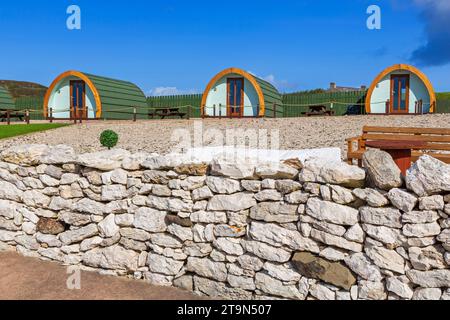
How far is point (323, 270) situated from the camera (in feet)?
A: 12.7

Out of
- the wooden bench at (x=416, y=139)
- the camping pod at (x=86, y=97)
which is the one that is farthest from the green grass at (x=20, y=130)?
the wooden bench at (x=416, y=139)

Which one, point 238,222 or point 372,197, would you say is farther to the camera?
point 238,222

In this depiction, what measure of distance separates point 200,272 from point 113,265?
1.24 meters

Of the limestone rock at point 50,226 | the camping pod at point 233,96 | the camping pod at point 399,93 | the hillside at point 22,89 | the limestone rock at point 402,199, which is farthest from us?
the hillside at point 22,89

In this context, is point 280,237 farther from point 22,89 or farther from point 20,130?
point 22,89

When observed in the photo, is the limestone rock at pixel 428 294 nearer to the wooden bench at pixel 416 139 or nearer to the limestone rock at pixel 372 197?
the limestone rock at pixel 372 197

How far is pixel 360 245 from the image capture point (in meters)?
3.76

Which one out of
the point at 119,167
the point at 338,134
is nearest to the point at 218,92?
the point at 338,134

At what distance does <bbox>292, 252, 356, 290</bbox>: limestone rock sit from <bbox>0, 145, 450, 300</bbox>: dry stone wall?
0.4 inches

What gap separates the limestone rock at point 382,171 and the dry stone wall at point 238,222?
1cm

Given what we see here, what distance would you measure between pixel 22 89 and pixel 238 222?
64.3 meters

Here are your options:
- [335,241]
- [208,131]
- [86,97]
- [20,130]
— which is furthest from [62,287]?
[86,97]

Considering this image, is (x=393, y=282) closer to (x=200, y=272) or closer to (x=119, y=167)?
(x=200, y=272)

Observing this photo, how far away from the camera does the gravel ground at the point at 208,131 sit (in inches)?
458
